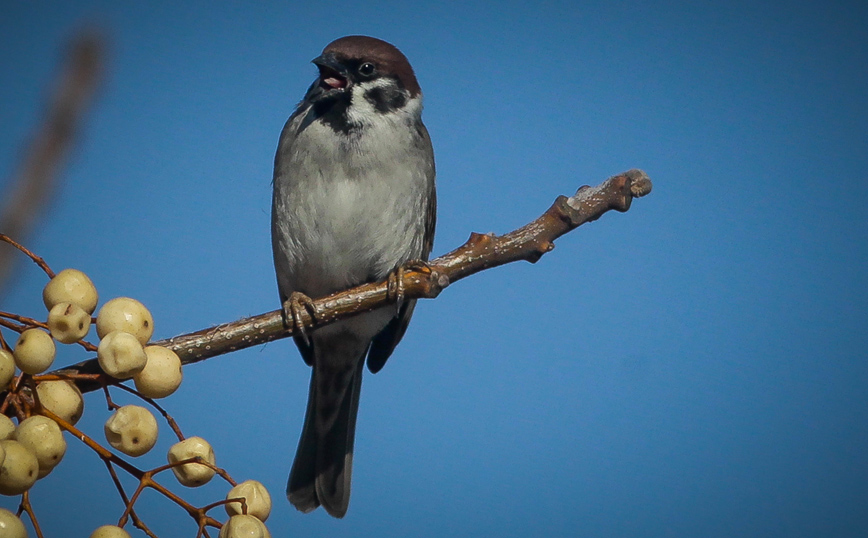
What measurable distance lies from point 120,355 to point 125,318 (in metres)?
0.16

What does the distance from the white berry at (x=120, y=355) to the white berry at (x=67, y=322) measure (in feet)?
0.21

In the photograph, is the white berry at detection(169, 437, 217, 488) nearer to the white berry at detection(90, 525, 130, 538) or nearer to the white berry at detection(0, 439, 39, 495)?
the white berry at detection(90, 525, 130, 538)

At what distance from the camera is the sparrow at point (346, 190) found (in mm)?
3902

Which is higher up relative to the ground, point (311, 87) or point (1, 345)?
point (311, 87)

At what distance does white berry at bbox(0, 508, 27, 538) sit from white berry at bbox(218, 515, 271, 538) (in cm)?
44

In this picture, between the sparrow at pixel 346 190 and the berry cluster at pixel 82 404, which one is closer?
the berry cluster at pixel 82 404

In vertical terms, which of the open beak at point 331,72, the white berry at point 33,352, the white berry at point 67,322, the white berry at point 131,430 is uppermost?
the open beak at point 331,72

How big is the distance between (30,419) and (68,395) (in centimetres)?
17

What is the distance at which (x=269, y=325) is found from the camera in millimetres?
2781

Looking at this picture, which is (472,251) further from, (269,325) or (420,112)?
(420,112)

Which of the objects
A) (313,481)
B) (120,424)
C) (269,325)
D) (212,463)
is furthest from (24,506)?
(313,481)

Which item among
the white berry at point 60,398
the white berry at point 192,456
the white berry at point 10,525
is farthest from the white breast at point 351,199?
the white berry at point 10,525

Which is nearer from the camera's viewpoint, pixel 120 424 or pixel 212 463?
pixel 120 424

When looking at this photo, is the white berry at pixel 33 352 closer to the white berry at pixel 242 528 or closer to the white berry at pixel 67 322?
the white berry at pixel 67 322
